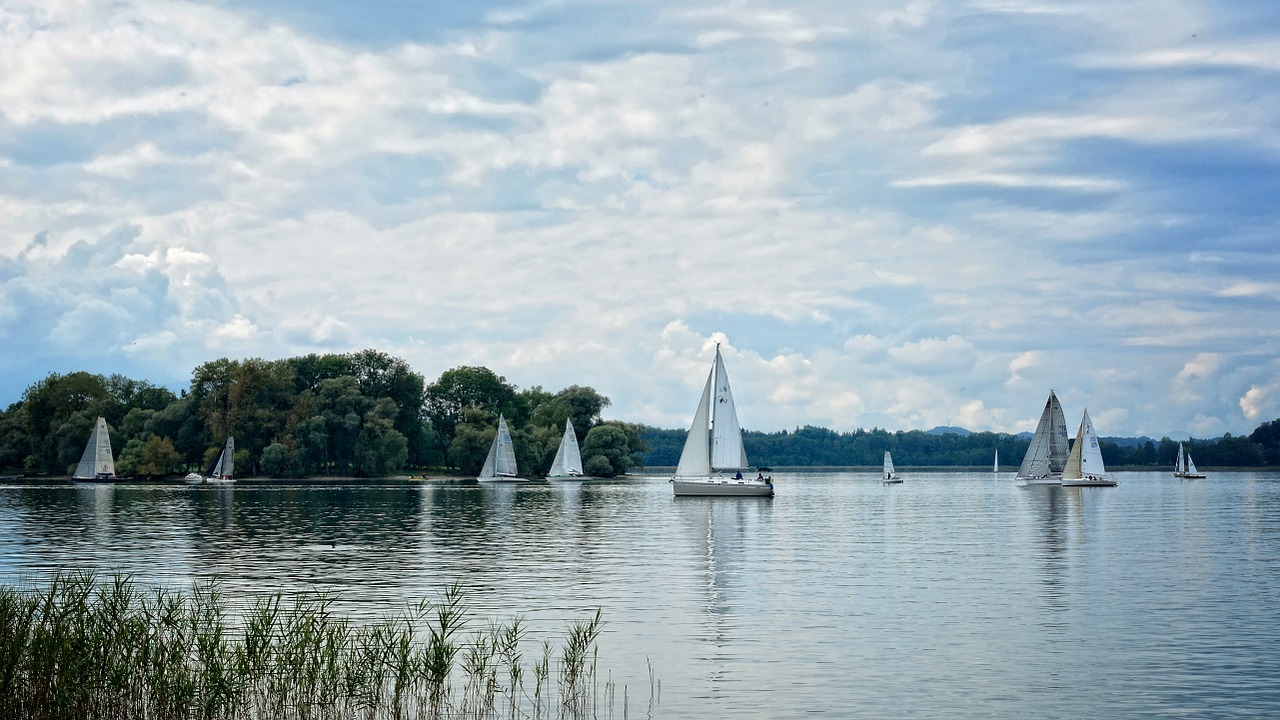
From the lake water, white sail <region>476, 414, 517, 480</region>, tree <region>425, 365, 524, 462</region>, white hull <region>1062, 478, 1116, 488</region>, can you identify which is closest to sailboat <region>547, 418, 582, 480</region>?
white sail <region>476, 414, 517, 480</region>

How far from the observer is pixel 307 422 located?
154500mm

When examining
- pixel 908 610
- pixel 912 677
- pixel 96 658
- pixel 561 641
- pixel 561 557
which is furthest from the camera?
pixel 561 557

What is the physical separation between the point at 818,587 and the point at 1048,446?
107 meters

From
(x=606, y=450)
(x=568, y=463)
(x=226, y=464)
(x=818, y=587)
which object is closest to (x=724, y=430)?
(x=818, y=587)

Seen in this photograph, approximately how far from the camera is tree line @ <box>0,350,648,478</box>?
156 m

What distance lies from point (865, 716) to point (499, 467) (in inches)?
5340

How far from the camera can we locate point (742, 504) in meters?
97.1

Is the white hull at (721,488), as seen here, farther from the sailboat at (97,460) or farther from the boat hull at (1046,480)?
the sailboat at (97,460)

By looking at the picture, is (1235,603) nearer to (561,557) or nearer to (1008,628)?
(1008,628)

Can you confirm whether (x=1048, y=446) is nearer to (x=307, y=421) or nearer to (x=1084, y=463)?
(x=1084, y=463)

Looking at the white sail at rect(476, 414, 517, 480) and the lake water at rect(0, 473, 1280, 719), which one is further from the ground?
the white sail at rect(476, 414, 517, 480)

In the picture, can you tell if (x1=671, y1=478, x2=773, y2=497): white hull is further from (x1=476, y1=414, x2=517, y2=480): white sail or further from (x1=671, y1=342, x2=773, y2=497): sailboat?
(x1=476, y1=414, x2=517, y2=480): white sail

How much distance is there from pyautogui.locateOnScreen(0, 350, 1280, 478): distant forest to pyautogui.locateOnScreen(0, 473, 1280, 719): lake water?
74478mm

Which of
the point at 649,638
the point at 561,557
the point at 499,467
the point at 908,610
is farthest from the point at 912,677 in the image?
the point at 499,467
